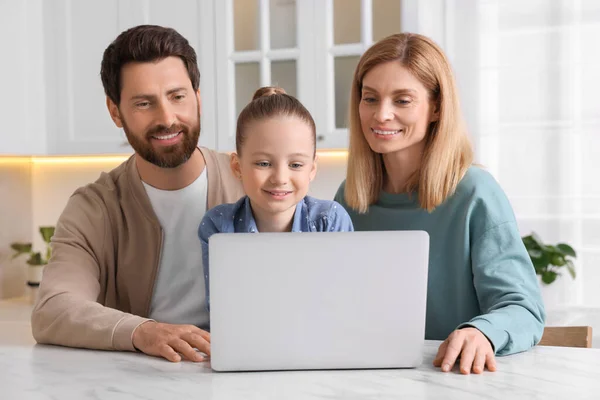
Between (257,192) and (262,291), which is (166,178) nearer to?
(257,192)

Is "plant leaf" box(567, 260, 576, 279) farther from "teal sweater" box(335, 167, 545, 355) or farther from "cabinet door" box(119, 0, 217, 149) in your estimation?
"cabinet door" box(119, 0, 217, 149)

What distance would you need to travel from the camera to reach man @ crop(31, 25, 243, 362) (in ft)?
5.41

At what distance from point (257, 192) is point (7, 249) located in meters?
2.42

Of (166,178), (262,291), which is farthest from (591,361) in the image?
(166,178)

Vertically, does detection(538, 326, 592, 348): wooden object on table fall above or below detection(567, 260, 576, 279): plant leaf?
above

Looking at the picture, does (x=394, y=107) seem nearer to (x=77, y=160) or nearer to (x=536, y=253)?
(x=536, y=253)

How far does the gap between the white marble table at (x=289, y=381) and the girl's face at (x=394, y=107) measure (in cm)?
55

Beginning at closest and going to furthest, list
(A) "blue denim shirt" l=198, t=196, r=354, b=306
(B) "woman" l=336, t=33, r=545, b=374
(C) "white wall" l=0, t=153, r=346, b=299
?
1. (A) "blue denim shirt" l=198, t=196, r=354, b=306
2. (B) "woman" l=336, t=33, r=545, b=374
3. (C) "white wall" l=0, t=153, r=346, b=299

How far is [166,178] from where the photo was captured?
1720 millimetres

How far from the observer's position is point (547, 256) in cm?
266

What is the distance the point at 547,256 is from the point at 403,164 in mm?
1226

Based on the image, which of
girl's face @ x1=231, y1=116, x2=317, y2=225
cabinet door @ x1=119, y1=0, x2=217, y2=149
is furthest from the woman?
cabinet door @ x1=119, y1=0, x2=217, y2=149

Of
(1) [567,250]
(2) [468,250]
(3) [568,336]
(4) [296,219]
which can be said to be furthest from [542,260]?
(4) [296,219]

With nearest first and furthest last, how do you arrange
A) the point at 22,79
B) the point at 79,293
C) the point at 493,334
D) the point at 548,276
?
1. the point at 493,334
2. the point at 79,293
3. the point at 548,276
4. the point at 22,79
